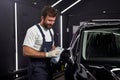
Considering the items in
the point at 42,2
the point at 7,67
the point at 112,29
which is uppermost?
the point at 42,2

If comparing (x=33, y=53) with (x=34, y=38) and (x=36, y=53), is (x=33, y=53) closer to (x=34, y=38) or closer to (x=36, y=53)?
(x=36, y=53)

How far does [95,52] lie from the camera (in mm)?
3914

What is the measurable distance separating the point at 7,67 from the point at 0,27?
95 centimetres

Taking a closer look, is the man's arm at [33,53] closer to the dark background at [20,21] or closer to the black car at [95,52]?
the black car at [95,52]

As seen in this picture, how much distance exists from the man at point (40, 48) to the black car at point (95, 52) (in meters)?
0.22

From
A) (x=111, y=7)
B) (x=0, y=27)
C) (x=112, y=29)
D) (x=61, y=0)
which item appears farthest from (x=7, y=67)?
(x=111, y=7)

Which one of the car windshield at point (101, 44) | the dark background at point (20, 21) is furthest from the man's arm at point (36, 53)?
the dark background at point (20, 21)

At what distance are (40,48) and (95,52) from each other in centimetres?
66

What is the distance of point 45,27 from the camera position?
4078 millimetres

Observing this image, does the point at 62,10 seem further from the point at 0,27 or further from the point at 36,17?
the point at 0,27

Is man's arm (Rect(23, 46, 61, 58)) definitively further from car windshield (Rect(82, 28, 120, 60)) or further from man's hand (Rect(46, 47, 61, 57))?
car windshield (Rect(82, 28, 120, 60))

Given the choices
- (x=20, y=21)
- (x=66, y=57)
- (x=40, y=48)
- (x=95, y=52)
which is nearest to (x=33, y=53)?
(x=40, y=48)

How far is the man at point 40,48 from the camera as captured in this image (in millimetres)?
3930

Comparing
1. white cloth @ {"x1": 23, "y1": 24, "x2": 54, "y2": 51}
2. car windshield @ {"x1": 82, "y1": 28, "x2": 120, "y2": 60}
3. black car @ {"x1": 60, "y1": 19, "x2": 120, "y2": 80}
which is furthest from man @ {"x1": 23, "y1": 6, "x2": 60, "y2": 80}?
car windshield @ {"x1": 82, "y1": 28, "x2": 120, "y2": 60}
